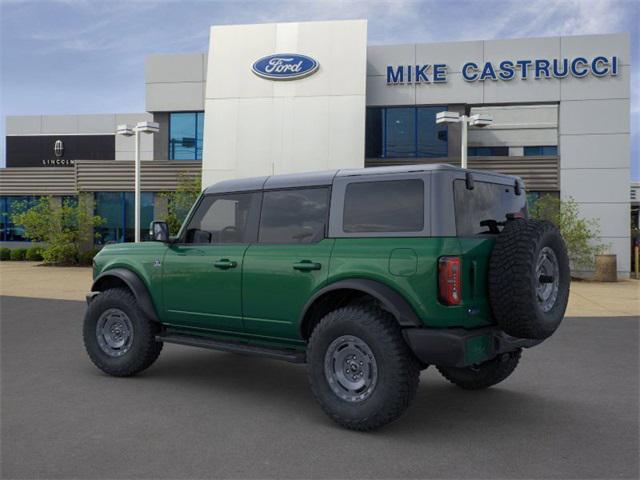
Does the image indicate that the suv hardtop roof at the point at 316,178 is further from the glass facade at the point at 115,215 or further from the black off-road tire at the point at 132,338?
the glass facade at the point at 115,215

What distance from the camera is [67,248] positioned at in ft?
81.8

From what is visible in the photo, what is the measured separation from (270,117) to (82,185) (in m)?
9.92

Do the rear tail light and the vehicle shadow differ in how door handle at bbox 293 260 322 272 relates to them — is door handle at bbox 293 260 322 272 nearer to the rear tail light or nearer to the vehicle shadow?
the rear tail light

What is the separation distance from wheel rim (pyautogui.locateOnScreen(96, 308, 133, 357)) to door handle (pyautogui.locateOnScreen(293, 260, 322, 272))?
2.36 m

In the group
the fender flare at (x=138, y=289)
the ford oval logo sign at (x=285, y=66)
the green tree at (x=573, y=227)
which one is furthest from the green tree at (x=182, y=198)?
the fender flare at (x=138, y=289)


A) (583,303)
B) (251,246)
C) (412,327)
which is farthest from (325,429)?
(583,303)

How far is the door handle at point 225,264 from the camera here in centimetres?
556

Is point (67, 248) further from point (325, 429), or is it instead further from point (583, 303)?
point (325, 429)

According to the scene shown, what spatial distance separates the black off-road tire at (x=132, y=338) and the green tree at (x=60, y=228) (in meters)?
19.9

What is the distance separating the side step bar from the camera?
5.17 m

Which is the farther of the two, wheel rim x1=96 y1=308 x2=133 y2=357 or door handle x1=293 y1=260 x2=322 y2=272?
wheel rim x1=96 y1=308 x2=133 y2=357

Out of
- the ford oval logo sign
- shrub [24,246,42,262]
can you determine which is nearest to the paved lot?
the ford oval logo sign

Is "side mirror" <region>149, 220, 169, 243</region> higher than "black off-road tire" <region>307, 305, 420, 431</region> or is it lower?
higher

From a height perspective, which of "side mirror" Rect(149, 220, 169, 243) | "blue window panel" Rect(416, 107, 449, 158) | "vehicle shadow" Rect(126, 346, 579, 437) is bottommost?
"vehicle shadow" Rect(126, 346, 579, 437)
